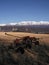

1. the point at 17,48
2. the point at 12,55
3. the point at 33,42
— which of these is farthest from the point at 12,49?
the point at 33,42

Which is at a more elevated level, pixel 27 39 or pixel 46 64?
pixel 27 39

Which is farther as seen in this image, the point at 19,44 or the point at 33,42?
the point at 33,42

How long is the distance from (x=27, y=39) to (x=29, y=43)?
2.59ft

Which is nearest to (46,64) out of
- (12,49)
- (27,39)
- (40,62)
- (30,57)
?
(40,62)

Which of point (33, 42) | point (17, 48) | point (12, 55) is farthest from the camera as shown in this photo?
point (33, 42)

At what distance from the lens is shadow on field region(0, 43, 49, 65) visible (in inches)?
578

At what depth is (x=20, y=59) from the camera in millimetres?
15383

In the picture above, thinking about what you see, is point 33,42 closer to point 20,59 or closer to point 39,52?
point 39,52

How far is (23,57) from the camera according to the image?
629 inches

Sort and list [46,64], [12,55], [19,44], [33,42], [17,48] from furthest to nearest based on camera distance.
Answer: [33,42] → [19,44] → [17,48] → [12,55] → [46,64]

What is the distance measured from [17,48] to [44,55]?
2.42 meters

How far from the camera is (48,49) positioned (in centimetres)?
1970

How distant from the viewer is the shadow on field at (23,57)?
578 inches

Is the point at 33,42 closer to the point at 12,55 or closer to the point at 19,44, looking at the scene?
the point at 19,44
